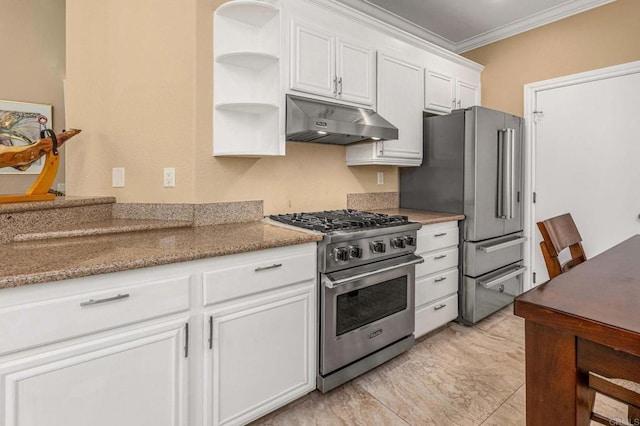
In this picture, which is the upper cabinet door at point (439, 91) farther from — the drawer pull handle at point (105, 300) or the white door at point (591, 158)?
the drawer pull handle at point (105, 300)

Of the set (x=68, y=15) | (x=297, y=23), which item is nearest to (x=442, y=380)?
(x=297, y=23)

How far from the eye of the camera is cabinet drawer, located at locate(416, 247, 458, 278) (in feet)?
8.22

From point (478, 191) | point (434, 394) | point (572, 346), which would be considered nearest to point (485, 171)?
point (478, 191)

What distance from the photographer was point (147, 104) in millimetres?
2139

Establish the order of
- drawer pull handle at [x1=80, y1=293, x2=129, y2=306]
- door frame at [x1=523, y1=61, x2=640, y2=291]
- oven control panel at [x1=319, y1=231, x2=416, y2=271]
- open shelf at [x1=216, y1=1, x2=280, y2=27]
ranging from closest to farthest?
drawer pull handle at [x1=80, y1=293, x2=129, y2=306], oven control panel at [x1=319, y1=231, x2=416, y2=271], open shelf at [x1=216, y1=1, x2=280, y2=27], door frame at [x1=523, y1=61, x2=640, y2=291]

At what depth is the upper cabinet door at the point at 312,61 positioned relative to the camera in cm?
216

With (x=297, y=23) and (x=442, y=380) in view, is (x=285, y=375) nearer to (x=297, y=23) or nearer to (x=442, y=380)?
(x=442, y=380)

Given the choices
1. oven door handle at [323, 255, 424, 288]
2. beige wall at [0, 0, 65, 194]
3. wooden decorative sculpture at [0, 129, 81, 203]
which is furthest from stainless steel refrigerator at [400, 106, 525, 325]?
beige wall at [0, 0, 65, 194]

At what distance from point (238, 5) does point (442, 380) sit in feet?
8.50

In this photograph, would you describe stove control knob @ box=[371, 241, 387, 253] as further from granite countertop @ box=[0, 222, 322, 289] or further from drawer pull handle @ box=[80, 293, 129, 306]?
drawer pull handle @ box=[80, 293, 129, 306]

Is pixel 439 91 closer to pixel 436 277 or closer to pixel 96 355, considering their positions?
pixel 436 277

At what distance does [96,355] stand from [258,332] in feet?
2.15

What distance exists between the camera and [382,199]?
3.21 meters

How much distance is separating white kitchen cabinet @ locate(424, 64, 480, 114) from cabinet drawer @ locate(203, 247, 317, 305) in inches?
80.3
